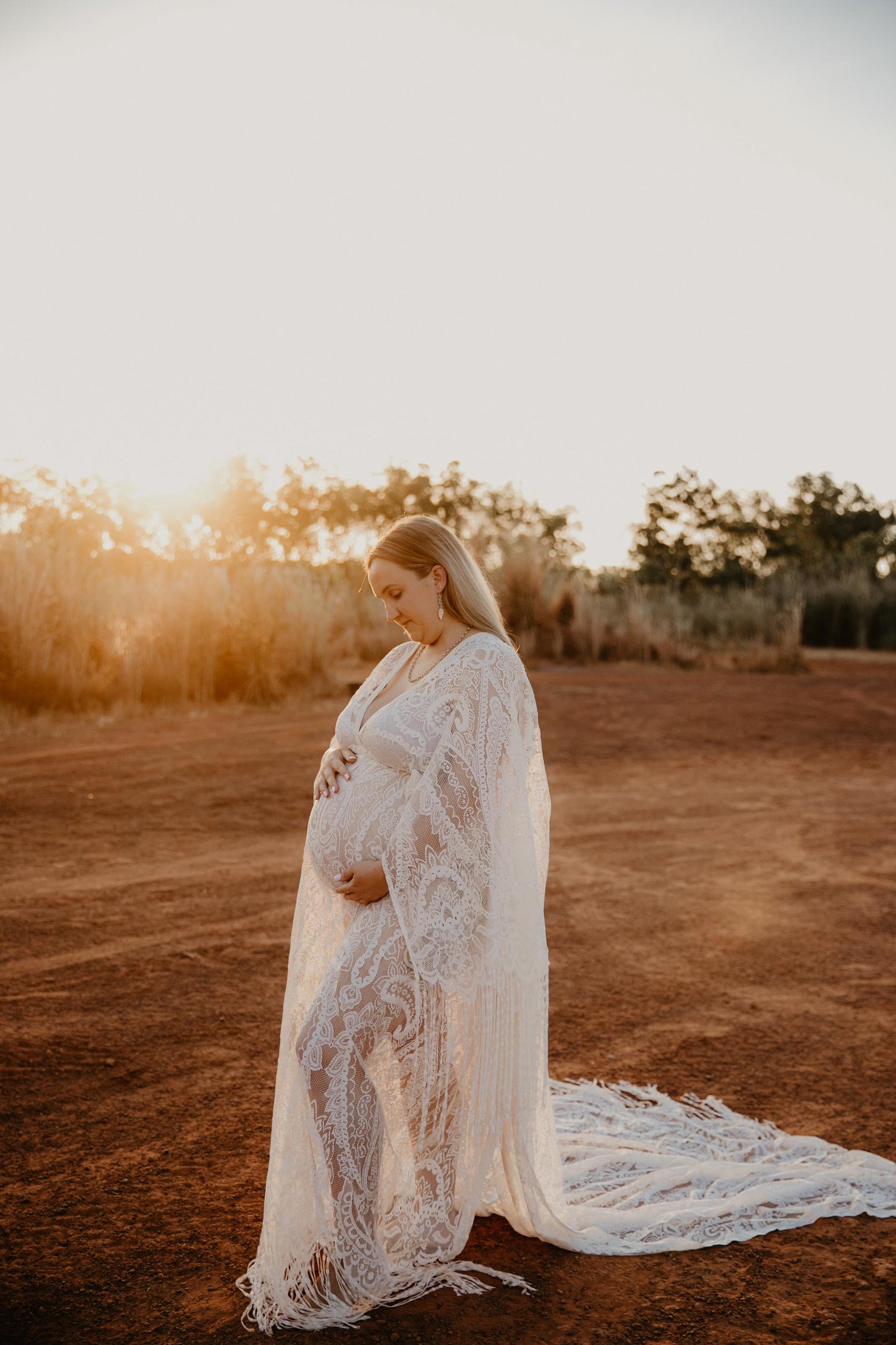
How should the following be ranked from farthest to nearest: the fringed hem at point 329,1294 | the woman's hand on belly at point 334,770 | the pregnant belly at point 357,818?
the woman's hand on belly at point 334,770, the pregnant belly at point 357,818, the fringed hem at point 329,1294

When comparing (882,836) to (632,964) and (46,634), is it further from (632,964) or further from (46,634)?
(46,634)

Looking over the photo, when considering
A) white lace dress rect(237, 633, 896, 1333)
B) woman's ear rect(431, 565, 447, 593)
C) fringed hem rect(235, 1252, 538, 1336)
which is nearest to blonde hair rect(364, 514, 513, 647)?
woman's ear rect(431, 565, 447, 593)

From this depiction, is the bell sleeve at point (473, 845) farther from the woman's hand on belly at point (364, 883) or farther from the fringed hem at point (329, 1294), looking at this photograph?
the fringed hem at point (329, 1294)

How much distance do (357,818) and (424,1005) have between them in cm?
52

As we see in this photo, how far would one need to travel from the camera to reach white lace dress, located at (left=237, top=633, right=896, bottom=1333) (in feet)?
8.64

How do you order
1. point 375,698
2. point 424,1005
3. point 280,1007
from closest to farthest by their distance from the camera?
point 424,1005 → point 375,698 → point 280,1007

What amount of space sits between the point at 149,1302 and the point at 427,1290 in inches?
27.7

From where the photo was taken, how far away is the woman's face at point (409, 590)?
2961 mm

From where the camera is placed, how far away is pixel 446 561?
297 centimetres

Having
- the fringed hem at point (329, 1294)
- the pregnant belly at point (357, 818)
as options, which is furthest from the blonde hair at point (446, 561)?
the fringed hem at point (329, 1294)

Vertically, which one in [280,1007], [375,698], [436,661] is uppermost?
[436,661]

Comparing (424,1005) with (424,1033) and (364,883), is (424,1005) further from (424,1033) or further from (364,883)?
(364,883)

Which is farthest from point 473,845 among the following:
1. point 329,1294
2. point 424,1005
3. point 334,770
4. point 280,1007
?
point 280,1007

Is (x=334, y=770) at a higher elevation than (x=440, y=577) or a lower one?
lower
